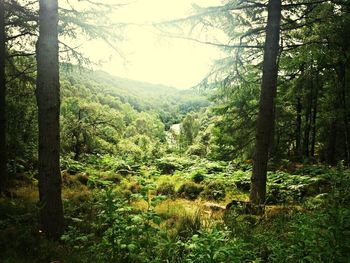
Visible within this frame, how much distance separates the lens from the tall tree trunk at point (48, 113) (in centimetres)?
557

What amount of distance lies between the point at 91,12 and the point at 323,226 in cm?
595

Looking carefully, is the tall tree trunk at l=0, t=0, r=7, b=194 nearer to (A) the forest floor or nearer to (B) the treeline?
(A) the forest floor

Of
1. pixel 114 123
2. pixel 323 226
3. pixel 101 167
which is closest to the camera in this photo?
pixel 323 226

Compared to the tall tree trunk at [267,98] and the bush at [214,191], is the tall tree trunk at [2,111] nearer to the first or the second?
the bush at [214,191]

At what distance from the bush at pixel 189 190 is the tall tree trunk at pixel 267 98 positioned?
3121 millimetres

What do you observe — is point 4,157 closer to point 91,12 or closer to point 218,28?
point 91,12

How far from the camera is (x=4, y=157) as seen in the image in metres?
8.77

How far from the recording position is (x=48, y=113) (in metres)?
5.61

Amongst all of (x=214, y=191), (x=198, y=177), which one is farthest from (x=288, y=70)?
(x=214, y=191)

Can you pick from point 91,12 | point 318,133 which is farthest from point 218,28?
point 318,133

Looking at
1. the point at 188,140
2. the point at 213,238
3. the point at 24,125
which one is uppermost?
the point at 24,125

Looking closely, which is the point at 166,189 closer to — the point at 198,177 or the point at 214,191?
the point at 214,191

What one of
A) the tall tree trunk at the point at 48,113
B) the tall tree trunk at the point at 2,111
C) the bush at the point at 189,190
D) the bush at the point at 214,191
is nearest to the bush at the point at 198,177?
the bush at the point at 189,190

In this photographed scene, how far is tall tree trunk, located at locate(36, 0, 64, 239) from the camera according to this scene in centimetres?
557
